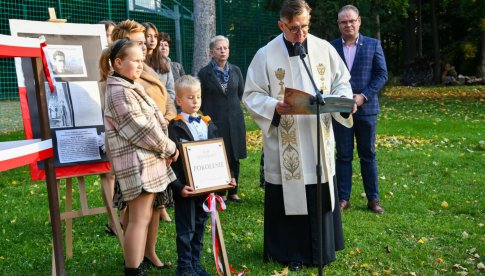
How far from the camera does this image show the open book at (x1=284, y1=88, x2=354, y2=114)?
12.9 ft

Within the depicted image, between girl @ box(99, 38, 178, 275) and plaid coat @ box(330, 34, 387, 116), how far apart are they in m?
2.96

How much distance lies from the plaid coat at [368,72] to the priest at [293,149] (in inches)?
62.6

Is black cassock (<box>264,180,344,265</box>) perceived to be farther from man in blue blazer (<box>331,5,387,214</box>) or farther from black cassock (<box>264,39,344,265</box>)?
man in blue blazer (<box>331,5,387,214</box>)

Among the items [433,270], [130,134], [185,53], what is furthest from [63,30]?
[185,53]

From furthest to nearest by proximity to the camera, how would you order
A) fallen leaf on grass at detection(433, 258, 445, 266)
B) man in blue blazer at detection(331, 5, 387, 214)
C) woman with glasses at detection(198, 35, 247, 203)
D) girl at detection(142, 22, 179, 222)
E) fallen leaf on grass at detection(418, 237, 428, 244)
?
woman with glasses at detection(198, 35, 247, 203) < man in blue blazer at detection(331, 5, 387, 214) < girl at detection(142, 22, 179, 222) < fallen leaf on grass at detection(418, 237, 428, 244) < fallen leaf on grass at detection(433, 258, 445, 266)

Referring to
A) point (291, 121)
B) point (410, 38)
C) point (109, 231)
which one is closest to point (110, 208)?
point (109, 231)

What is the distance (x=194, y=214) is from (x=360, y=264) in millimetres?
1507

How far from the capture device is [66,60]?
5047 millimetres

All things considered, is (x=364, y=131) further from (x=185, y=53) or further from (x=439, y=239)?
(x=185, y=53)

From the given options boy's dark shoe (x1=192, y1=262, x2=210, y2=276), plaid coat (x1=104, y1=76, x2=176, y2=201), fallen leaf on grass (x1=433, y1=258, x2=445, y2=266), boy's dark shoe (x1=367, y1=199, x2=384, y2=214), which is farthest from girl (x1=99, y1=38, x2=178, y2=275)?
boy's dark shoe (x1=367, y1=199, x2=384, y2=214)

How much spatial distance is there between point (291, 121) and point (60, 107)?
187 centimetres

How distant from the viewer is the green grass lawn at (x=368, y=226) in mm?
5133

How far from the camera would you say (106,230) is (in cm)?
614

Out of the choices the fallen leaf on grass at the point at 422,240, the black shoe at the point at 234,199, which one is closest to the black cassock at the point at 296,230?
the fallen leaf on grass at the point at 422,240
